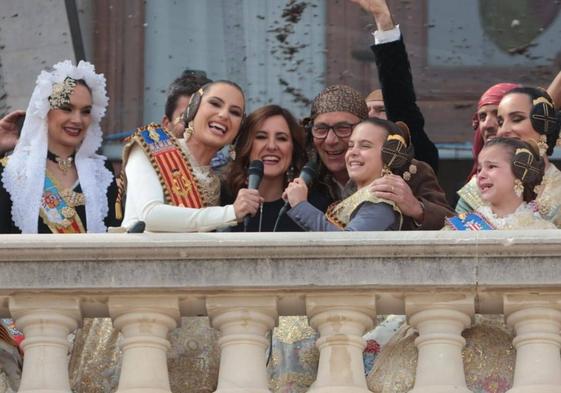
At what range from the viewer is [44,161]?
10.4 meters

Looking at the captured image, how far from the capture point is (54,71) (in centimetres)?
1049

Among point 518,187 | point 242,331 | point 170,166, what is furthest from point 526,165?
point 242,331

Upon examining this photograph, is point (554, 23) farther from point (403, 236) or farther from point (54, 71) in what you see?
point (403, 236)

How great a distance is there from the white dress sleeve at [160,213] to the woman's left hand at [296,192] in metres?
0.24

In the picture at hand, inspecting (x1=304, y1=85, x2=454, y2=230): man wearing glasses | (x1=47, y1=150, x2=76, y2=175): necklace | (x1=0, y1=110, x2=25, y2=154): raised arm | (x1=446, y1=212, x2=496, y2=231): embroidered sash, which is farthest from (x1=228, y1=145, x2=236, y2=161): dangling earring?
(x1=446, y1=212, x2=496, y2=231): embroidered sash

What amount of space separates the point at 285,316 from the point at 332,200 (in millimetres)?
1608

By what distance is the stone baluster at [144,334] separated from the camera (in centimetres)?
849

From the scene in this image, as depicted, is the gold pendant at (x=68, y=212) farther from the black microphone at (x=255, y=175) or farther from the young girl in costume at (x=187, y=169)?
the black microphone at (x=255, y=175)

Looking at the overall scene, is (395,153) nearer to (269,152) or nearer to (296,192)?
(296,192)

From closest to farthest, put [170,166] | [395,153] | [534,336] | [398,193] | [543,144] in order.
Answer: [534,336] → [398,193] → [395,153] → [170,166] → [543,144]

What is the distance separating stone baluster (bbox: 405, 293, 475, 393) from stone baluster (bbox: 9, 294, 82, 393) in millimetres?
1207

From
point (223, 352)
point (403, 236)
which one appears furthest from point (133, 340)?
point (403, 236)

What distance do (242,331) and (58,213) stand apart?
1.94m

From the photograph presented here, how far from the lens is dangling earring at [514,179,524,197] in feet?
31.3
